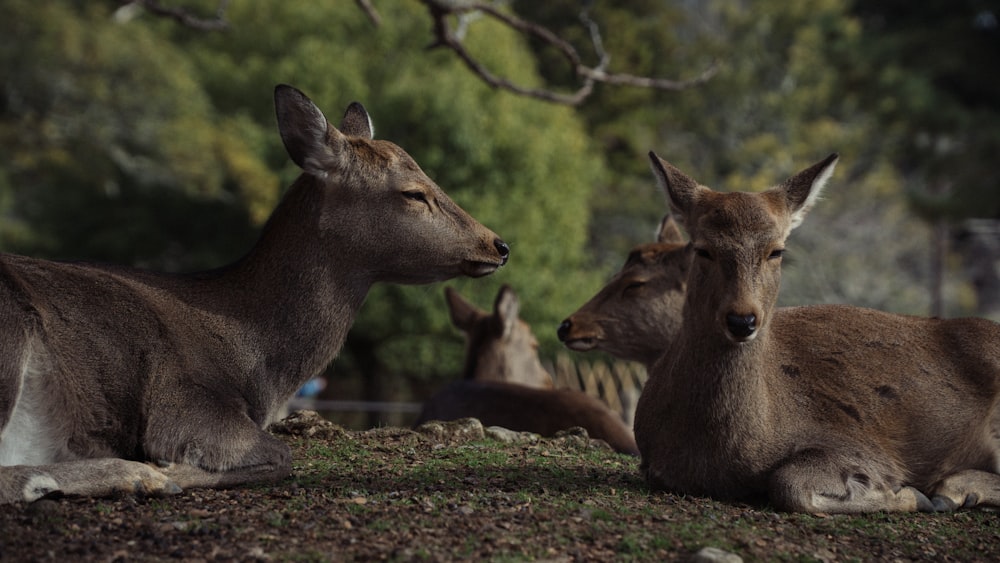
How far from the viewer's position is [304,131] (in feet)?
23.6

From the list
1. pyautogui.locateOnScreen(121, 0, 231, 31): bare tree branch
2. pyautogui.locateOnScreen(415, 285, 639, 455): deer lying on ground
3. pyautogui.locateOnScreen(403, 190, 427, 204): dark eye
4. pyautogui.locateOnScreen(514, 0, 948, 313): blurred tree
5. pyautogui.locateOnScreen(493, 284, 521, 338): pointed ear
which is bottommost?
pyautogui.locateOnScreen(415, 285, 639, 455): deer lying on ground

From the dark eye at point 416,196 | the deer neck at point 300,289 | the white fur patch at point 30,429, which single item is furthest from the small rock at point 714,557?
the white fur patch at point 30,429

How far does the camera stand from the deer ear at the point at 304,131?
7.12 meters

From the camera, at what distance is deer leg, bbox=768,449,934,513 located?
257 inches

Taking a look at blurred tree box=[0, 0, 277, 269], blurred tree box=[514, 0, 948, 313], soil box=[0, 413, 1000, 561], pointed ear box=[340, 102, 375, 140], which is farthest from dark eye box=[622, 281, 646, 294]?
blurred tree box=[514, 0, 948, 313]

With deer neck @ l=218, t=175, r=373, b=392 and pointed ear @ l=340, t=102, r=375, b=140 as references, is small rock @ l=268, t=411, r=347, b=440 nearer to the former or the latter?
deer neck @ l=218, t=175, r=373, b=392

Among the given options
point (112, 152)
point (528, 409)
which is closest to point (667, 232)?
point (528, 409)

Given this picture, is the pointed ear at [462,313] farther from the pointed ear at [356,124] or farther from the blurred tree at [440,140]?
the blurred tree at [440,140]

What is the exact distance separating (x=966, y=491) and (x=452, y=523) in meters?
3.29

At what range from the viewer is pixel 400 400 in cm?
3634

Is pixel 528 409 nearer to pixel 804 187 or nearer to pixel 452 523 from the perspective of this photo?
pixel 804 187

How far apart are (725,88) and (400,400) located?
60.1ft

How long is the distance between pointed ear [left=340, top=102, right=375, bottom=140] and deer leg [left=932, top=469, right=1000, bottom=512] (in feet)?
13.2

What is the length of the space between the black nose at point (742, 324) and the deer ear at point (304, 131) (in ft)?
8.23
